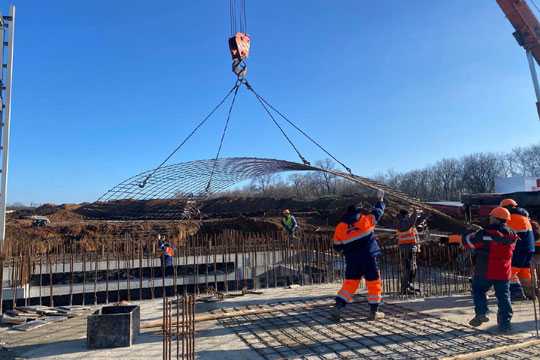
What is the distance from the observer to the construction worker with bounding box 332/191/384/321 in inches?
224

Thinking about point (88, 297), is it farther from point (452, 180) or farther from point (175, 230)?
point (452, 180)

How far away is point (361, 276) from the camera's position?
5715 millimetres

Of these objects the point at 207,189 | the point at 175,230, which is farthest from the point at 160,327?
the point at 175,230

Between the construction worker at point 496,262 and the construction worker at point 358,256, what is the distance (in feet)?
4.18

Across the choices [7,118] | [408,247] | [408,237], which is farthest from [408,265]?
[7,118]

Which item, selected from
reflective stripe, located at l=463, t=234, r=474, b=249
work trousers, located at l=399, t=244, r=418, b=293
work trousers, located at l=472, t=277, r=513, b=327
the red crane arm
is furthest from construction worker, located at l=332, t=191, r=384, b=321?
the red crane arm

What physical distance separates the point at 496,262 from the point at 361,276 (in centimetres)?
179

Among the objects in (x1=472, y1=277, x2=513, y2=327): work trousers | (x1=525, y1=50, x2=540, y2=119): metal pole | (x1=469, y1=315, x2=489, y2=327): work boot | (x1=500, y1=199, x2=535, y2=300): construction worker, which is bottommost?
(x1=469, y1=315, x2=489, y2=327): work boot

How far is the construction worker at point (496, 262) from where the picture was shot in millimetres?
5070

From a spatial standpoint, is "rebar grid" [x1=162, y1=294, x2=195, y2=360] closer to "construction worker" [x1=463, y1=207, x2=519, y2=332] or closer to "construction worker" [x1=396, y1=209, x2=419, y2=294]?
"construction worker" [x1=463, y1=207, x2=519, y2=332]

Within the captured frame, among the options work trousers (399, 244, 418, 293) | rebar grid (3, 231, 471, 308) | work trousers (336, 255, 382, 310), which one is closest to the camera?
work trousers (336, 255, 382, 310)

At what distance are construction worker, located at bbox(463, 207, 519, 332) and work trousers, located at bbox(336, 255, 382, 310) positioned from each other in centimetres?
128

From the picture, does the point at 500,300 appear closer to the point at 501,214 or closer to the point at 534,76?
the point at 501,214

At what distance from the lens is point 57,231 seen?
22234mm
